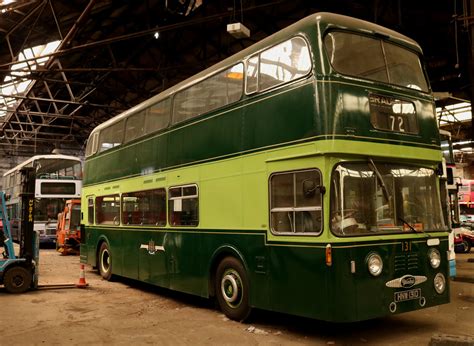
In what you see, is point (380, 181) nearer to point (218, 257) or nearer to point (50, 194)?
point (218, 257)

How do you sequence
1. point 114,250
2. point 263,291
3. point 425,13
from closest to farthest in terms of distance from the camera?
point 263,291
point 114,250
point 425,13

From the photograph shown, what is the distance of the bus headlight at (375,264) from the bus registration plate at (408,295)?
1.52 feet

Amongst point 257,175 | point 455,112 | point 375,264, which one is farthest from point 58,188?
point 455,112

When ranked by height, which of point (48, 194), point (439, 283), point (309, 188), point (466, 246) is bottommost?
point (466, 246)

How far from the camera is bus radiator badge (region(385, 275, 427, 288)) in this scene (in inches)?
237

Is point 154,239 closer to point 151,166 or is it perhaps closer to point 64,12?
point 151,166

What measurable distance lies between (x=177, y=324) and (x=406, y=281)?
3404 mm

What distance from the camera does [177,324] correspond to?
23.6 ft

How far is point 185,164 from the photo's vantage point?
28.0 ft

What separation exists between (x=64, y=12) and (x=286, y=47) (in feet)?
32.7

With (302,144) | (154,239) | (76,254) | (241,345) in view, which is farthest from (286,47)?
(76,254)

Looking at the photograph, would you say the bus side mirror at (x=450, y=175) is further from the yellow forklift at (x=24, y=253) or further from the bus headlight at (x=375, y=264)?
the yellow forklift at (x=24, y=253)

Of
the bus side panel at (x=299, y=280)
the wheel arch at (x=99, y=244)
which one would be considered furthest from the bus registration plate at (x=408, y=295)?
the wheel arch at (x=99, y=244)

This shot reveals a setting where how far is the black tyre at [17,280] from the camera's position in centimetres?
982
